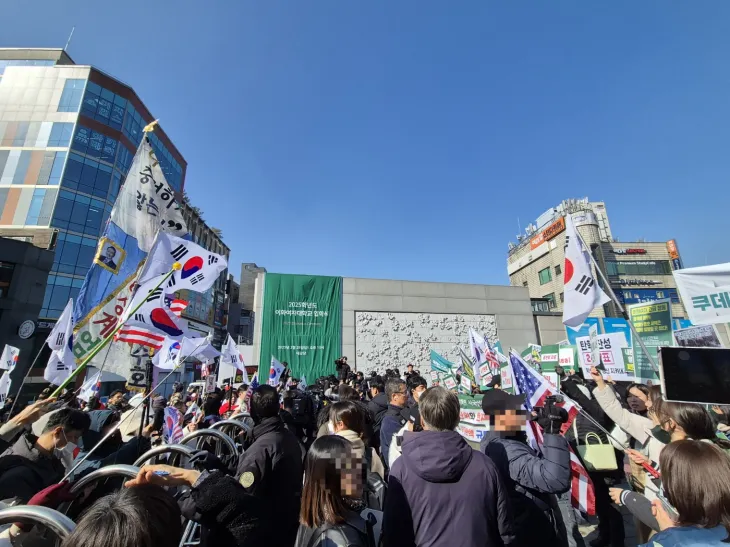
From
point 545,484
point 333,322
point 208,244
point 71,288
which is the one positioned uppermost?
point 208,244

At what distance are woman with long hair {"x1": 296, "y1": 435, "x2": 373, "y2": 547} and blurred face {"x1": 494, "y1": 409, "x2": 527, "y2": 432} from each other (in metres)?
1.24

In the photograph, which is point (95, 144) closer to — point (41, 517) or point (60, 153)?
point (60, 153)

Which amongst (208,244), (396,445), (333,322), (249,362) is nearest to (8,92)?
(208,244)

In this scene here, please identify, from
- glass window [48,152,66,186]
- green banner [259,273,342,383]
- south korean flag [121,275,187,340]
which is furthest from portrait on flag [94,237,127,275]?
glass window [48,152,66,186]

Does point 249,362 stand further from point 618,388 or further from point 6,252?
point 618,388

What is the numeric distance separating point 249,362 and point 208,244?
40040 millimetres

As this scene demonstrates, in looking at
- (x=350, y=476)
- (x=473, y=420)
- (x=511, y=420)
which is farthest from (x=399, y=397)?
(x=473, y=420)

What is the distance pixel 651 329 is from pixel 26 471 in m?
13.3

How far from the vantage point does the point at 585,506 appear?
257 cm

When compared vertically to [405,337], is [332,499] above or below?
below

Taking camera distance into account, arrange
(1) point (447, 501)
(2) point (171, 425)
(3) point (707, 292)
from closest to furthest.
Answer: (1) point (447, 501), (3) point (707, 292), (2) point (171, 425)

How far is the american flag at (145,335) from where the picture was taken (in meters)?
4.16

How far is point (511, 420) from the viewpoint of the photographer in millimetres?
2477

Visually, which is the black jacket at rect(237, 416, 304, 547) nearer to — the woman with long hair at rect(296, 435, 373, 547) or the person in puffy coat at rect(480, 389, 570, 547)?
the woman with long hair at rect(296, 435, 373, 547)
